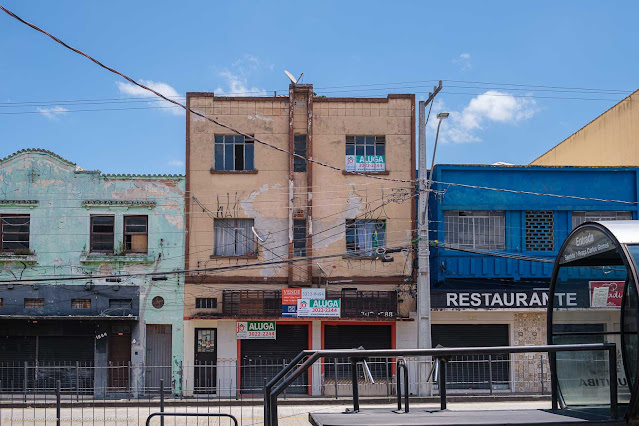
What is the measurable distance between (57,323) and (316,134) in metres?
11.6

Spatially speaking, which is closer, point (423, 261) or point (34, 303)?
point (423, 261)

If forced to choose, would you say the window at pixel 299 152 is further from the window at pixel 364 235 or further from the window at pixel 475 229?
the window at pixel 475 229

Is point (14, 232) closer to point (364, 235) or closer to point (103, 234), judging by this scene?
point (103, 234)

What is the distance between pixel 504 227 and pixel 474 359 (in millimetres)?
9269

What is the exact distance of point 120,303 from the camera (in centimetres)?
2753

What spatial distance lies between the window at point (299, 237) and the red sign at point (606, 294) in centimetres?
1932

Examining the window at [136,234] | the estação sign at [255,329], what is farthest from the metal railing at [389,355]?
the window at [136,234]

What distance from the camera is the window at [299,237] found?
28.0 metres

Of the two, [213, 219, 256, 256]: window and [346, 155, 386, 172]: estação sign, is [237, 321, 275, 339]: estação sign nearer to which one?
[213, 219, 256, 256]: window

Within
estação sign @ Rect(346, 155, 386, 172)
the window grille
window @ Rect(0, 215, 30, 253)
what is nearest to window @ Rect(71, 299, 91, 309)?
window @ Rect(0, 215, 30, 253)

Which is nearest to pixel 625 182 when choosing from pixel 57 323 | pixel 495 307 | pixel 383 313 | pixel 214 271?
pixel 495 307

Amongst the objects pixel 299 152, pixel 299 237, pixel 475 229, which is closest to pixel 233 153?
pixel 299 152

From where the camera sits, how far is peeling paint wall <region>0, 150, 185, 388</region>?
90.2 feet

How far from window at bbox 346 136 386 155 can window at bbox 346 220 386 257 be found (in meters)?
2.59
